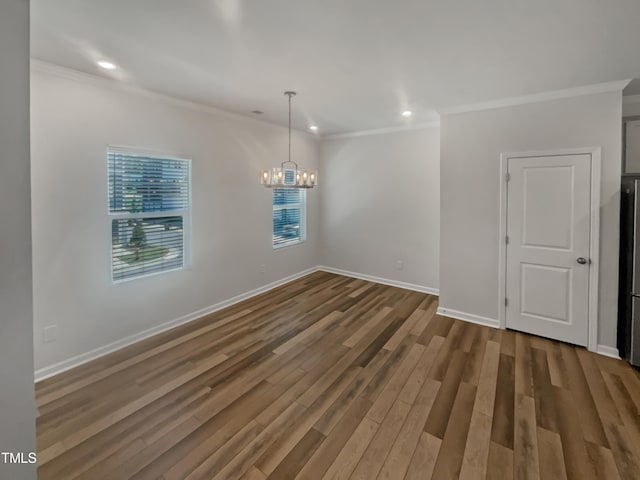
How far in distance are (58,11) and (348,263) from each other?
4907 millimetres

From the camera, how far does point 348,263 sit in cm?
580

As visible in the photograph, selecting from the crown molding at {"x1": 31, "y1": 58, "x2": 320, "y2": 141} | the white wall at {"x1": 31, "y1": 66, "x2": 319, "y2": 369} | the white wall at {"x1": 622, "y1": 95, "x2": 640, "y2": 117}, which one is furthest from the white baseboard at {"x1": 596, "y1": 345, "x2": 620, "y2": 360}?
the crown molding at {"x1": 31, "y1": 58, "x2": 320, "y2": 141}

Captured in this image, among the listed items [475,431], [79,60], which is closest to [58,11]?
[79,60]

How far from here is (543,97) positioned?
315 cm

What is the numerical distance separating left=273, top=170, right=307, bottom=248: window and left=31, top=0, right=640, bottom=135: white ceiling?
211cm

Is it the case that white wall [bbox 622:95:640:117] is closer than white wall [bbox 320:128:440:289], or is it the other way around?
white wall [bbox 622:95:640:117]

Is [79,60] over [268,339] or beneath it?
over

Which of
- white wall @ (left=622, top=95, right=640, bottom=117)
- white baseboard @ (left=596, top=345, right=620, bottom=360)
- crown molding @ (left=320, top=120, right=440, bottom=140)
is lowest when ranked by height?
white baseboard @ (left=596, top=345, right=620, bottom=360)

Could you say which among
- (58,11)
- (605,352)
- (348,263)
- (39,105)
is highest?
(58,11)

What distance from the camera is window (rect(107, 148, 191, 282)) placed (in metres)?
3.06

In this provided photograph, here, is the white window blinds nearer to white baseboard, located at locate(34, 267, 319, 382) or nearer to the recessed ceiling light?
white baseboard, located at locate(34, 267, 319, 382)

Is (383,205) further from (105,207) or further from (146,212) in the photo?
(105,207)

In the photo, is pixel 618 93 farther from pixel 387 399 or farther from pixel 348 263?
pixel 348 263

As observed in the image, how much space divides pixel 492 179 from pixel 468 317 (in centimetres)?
174
